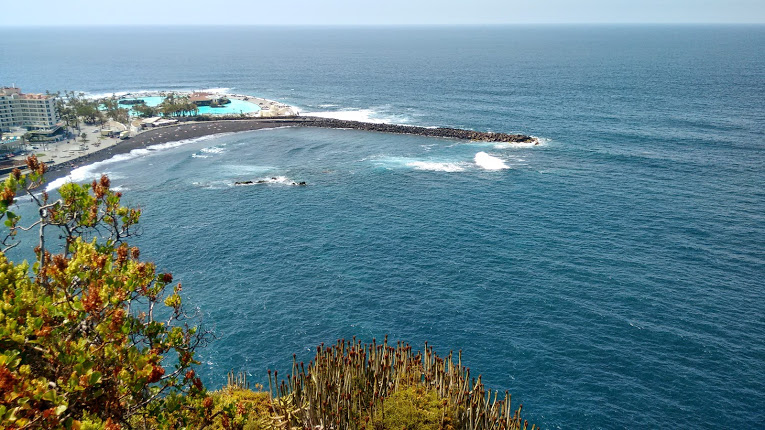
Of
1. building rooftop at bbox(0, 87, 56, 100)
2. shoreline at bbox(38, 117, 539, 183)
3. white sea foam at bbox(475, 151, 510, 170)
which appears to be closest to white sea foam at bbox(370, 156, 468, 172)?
white sea foam at bbox(475, 151, 510, 170)

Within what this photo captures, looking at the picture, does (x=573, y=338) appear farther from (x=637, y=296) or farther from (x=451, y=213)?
(x=451, y=213)

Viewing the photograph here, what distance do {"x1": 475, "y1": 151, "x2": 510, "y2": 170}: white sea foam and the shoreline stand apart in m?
18.2

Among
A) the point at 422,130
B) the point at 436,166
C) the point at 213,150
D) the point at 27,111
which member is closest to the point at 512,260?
the point at 436,166

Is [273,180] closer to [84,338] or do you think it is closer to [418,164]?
[418,164]

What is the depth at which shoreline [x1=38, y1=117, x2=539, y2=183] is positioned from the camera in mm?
145012

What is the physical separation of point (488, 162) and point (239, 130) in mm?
85412

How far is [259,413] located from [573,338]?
38582 millimetres

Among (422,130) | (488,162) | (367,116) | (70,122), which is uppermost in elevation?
(367,116)

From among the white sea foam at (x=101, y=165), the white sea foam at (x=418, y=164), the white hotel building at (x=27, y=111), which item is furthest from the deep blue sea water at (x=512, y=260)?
the white hotel building at (x=27, y=111)

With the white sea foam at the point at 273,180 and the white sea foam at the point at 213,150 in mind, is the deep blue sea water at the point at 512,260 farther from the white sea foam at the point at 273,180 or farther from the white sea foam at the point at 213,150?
the white sea foam at the point at 273,180

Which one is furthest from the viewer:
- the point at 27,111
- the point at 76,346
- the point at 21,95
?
the point at 21,95

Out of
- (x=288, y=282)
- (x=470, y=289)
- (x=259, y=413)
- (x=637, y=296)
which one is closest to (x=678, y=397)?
(x=637, y=296)

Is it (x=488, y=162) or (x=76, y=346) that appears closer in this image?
(x=76, y=346)

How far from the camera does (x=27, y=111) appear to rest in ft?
546
